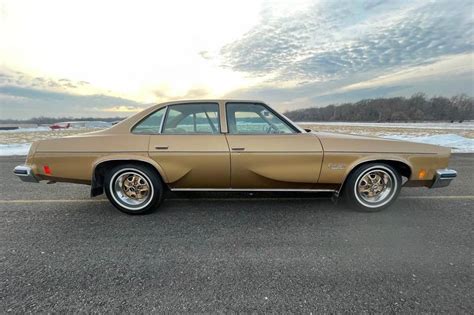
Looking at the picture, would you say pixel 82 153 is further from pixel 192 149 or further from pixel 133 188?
pixel 192 149

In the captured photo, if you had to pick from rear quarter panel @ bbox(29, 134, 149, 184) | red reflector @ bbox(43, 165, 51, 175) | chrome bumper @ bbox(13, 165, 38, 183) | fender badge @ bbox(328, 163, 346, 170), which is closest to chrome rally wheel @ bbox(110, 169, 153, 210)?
rear quarter panel @ bbox(29, 134, 149, 184)

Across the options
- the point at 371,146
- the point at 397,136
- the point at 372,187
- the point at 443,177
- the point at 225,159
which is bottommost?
the point at 397,136

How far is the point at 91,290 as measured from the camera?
76.2 inches

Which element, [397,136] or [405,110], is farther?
[405,110]

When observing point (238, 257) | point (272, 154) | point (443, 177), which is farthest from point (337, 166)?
point (238, 257)

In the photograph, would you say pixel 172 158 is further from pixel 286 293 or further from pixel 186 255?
pixel 286 293

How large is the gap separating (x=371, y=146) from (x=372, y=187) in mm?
588

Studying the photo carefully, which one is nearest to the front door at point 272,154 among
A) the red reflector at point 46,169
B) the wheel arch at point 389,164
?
the wheel arch at point 389,164

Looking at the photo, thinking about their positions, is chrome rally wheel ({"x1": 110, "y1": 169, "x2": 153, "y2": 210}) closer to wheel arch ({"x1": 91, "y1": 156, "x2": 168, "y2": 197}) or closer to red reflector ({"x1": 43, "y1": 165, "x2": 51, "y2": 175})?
wheel arch ({"x1": 91, "y1": 156, "x2": 168, "y2": 197})

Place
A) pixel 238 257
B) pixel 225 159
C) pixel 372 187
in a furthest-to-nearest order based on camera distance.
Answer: pixel 372 187
pixel 225 159
pixel 238 257

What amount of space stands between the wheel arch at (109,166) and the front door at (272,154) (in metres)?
0.97

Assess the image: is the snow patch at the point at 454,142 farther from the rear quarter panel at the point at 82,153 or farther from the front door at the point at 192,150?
the rear quarter panel at the point at 82,153

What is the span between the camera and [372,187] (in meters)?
3.40

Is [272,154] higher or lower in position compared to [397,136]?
higher
